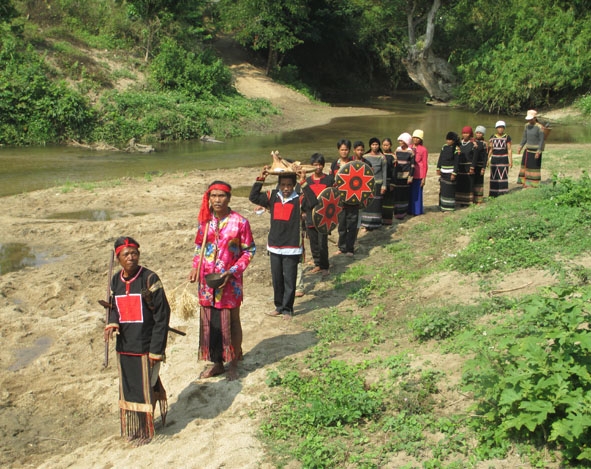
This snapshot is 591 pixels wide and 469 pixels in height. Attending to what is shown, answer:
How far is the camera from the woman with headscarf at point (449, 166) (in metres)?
11.5

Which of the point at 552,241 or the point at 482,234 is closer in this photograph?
the point at 552,241

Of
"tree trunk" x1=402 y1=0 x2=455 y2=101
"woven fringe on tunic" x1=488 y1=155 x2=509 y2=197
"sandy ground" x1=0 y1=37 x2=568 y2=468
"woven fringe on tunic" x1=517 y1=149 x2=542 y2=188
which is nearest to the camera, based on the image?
"sandy ground" x1=0 y1=37 x2=568 y2=468

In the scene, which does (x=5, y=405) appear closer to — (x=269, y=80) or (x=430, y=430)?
(x=430, y=430)

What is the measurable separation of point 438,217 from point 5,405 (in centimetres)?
789

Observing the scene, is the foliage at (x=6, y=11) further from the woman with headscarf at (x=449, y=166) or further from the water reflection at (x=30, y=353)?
the water reflection at (x=30, y=353)

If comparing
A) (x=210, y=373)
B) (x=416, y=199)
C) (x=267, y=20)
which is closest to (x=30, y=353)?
(x=210, y=373)

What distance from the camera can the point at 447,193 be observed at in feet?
38.6

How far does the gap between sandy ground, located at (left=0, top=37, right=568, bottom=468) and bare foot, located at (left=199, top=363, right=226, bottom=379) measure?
66 mm

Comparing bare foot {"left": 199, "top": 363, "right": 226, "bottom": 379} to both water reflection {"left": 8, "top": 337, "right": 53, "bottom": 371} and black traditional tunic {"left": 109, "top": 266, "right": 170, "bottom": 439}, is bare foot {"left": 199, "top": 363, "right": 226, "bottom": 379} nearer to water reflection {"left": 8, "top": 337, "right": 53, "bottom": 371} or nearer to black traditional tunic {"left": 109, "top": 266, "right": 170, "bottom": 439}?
black traditional tunic {"left": 109, "top": 266, "right": 170, "bottom": 439}

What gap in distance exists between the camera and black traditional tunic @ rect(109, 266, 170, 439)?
4.93 meters

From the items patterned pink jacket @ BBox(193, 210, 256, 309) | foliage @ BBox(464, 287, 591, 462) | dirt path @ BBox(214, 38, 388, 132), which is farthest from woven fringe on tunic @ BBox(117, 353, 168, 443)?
dirt path @ BBox(214, 38, 388, 132)

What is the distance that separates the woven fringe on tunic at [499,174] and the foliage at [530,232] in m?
1.66

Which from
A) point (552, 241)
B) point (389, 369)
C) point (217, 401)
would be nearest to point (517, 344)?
point (389, 369)

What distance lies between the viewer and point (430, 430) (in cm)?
461
